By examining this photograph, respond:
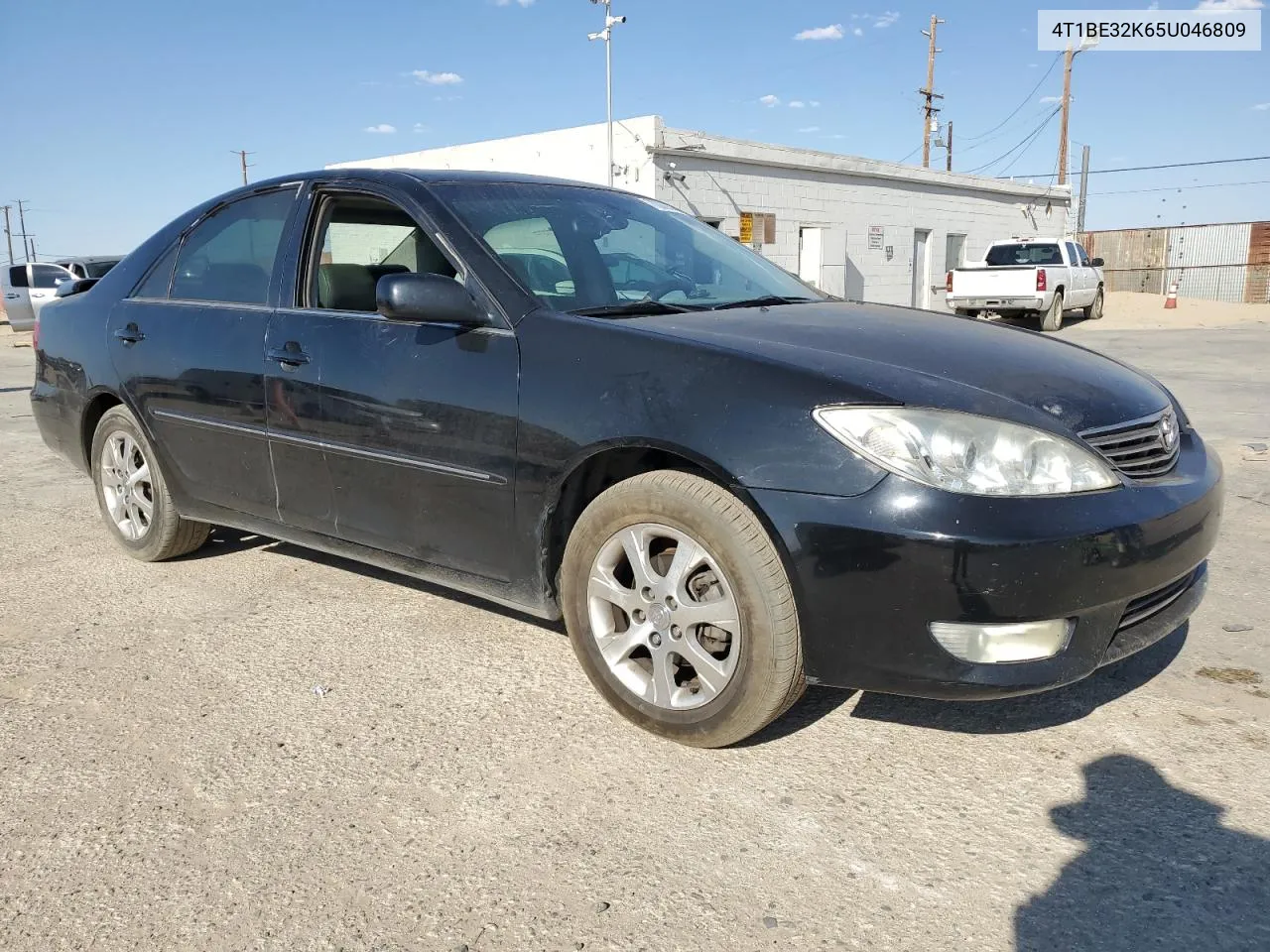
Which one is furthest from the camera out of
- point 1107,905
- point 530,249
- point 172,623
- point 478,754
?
point 172,623

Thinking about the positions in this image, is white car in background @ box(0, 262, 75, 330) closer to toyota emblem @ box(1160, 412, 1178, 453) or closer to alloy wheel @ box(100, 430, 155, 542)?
alloy wheel @ box(100, 430, 155, 542)

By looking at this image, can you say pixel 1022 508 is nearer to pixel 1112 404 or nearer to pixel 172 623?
pixel 1112 404

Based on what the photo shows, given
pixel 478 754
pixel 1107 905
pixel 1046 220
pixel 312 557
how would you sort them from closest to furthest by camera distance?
pixel 1107 905
pixel 478 754
pixel 312 557
pixel 1046 220

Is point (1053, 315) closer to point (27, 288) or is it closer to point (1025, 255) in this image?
point (1025, 255)

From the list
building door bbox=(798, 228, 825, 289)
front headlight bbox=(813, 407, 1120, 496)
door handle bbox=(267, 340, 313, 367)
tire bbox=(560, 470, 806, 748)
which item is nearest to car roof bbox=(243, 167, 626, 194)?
door handle bbox=(267, 340, 313, 367)

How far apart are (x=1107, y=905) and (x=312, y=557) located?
3663 mm

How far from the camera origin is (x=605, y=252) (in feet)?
11.8

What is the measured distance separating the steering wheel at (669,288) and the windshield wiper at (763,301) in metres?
0.16

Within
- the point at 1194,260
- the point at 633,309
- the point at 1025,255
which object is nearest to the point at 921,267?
the point at 1025,255

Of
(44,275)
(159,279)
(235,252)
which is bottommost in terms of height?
(159,279)

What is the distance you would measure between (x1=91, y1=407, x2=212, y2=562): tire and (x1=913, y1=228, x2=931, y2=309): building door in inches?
973

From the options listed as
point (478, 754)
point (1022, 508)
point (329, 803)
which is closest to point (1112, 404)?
point (1022, 508)

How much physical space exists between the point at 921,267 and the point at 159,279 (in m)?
25.2

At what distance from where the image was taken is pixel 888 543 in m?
2.38
